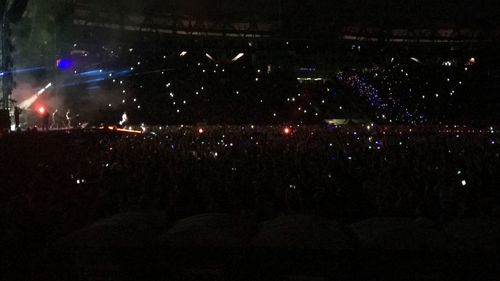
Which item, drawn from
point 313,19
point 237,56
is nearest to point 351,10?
point 313,19

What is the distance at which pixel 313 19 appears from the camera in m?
27.8

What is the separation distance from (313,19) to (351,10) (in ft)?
7.12

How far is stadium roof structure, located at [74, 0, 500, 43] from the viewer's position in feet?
85.4

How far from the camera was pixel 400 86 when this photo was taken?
2938 cm

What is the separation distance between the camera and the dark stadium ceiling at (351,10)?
2686cm

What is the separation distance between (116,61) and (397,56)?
16.4 metres

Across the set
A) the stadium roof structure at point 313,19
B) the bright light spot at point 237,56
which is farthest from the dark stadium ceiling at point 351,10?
the bright light spot at point 237,56

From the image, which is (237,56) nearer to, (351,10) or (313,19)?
(313,19)

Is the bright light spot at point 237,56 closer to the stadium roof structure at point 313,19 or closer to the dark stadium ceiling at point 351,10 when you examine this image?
the stadium roof structure at point 313,19

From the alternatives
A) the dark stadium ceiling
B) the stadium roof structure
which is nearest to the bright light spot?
the stadium roof structure

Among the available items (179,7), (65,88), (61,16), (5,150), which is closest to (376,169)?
(5,150)

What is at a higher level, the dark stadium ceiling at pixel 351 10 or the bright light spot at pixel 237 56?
the dark stadium ceiling at pixel 351 10

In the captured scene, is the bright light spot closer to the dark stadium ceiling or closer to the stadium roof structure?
the stadium roof structure

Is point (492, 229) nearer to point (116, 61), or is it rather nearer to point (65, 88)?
point (65, 88)
